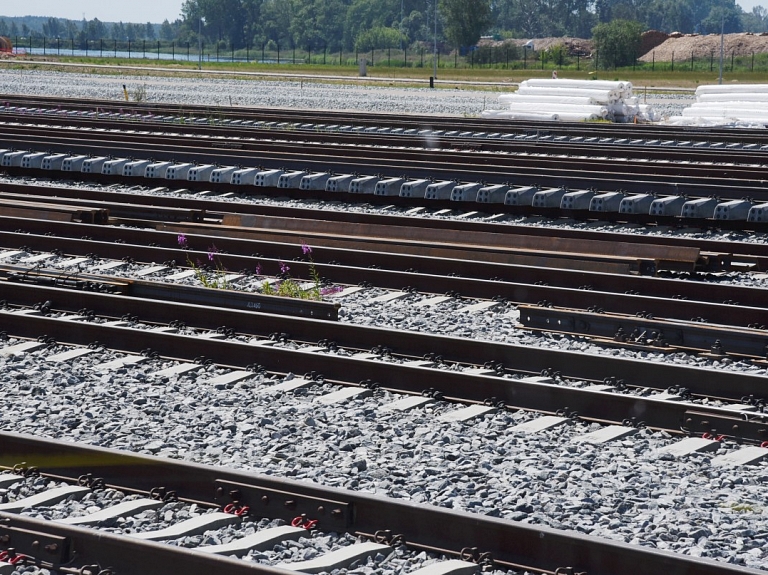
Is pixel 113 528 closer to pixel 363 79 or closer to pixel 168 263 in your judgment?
pixel 168 263

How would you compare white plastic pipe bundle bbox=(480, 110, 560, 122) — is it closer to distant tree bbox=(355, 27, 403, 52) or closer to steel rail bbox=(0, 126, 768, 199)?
steel rail bbox=(0, 126, 768, 199)

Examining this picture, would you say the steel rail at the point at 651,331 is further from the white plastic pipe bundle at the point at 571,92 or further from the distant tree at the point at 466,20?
the distant tree at the point at 466,20

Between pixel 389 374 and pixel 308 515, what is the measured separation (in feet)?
8.28

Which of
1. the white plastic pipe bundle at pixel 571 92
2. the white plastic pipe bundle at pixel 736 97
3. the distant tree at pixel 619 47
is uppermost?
the distant tree at pixel 619 47

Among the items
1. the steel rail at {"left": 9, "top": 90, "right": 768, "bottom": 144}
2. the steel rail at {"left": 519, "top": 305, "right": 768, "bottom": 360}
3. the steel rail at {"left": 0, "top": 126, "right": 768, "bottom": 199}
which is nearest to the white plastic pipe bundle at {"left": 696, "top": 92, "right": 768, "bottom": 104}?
the steel rail at {"left": 9, "top": 90, "right": 768, "bottom": 144}

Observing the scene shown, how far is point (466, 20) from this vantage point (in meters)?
136

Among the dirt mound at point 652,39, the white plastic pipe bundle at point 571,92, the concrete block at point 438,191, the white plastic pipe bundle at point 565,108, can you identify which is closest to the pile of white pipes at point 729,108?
the white plastic pipe bundle at point 571,92

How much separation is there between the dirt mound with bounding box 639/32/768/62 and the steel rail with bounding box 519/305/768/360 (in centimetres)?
10539

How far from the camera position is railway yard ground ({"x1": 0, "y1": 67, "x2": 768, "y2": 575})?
5723 mm

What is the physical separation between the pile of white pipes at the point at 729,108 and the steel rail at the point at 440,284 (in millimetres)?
20865

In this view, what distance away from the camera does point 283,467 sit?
269 inches

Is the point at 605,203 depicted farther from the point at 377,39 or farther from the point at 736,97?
the point at 377,39

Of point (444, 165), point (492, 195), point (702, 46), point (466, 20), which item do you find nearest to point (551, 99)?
point (444, 165)

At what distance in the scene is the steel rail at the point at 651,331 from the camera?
922 cm
